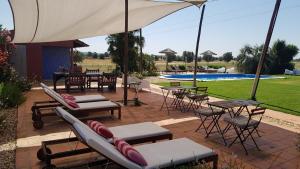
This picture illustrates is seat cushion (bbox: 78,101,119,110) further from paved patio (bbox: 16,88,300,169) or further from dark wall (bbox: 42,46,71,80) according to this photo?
dark wall (bbox: 42,46,71,80)

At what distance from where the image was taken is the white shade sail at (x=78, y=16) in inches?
287

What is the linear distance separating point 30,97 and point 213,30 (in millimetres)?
25638

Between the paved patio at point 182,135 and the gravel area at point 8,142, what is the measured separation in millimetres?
96

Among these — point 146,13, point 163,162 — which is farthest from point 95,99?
point 163,162

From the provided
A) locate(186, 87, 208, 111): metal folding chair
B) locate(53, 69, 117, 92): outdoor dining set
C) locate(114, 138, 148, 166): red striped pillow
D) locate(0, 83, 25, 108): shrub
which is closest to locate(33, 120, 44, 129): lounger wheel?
locate(0, 83, 25, 108): shrub

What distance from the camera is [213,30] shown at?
1287 inches

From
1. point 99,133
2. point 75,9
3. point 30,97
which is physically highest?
point 75,9

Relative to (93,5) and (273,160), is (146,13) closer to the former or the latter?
(93,5)

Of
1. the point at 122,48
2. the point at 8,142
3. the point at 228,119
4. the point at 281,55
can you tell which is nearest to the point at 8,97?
the point at 8,142

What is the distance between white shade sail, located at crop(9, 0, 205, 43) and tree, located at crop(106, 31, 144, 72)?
10365 mm

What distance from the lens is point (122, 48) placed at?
76.0 ft

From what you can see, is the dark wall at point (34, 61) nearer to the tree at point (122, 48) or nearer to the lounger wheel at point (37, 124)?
the tree at point (122, 48)

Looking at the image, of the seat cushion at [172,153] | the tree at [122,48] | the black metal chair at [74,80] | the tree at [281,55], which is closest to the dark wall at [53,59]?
the tree at [122,48]

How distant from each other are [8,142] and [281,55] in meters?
34.1
